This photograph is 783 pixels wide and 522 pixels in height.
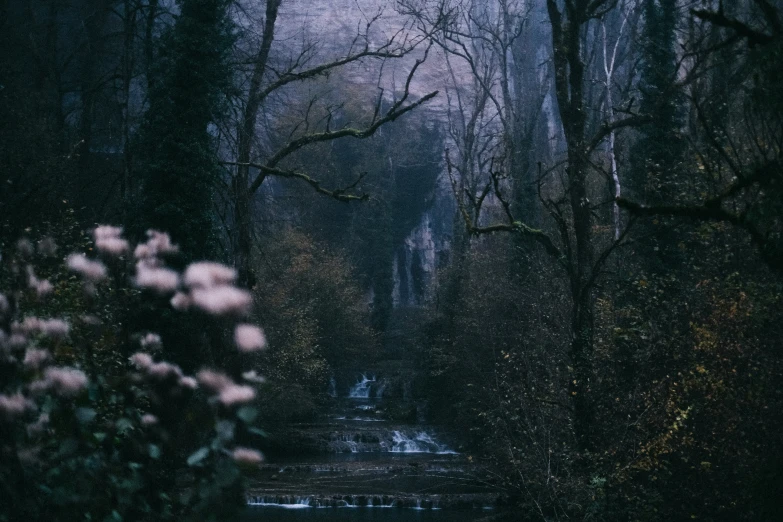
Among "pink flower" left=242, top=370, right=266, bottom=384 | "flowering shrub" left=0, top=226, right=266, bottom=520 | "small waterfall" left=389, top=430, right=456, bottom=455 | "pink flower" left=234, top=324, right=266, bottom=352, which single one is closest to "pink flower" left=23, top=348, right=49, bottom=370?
"flowering shrub" left=0, top=226, right=266, bottom=520

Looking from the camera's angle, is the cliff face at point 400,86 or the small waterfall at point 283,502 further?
the cliff face at point 400,86

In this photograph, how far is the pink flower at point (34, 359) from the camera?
3.08 meters

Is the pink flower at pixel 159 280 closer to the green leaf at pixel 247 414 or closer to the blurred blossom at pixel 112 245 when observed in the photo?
the blurred blossom at pixel 112 245

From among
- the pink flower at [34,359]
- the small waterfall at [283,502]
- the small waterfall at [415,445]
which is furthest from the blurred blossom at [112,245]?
the small waterfall at [415,445]

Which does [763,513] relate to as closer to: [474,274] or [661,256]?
[661,256]

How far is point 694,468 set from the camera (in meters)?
11.3

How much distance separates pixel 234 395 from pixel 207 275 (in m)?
0.46

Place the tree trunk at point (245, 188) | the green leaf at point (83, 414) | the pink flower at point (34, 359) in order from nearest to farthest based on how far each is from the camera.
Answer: the pink flower at point (34, 359) → the green leaf at point (83, 414) → the tree trunk at point (245, 188)

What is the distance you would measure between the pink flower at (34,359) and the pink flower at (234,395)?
3.14ft

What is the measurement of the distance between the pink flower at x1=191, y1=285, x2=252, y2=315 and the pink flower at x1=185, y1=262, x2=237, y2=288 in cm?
7

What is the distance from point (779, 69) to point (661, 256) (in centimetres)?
1124

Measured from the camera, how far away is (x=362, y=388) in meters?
39.6

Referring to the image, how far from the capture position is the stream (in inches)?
740

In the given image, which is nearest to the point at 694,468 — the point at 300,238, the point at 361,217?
the point at 300,238
